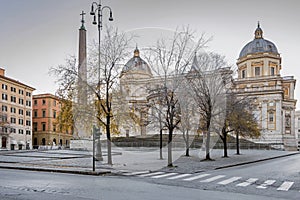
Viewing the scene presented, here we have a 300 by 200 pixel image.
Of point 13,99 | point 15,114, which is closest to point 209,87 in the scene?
point 13,99

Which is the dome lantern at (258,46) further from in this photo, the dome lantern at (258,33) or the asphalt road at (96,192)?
the asphalt road at (96,192)

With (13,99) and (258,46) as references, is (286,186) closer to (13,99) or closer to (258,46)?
(13,99)

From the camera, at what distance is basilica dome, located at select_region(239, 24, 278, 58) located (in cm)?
9319

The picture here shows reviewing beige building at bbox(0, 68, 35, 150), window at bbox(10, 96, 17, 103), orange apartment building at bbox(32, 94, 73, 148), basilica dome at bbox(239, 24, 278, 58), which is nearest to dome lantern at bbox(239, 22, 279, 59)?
basilica dome at bbox(239, 24, 278, 58)

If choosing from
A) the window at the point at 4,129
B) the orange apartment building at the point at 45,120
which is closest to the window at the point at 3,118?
the window at the point at 4,129

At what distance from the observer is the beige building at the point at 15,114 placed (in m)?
84.1

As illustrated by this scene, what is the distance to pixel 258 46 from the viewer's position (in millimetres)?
93812

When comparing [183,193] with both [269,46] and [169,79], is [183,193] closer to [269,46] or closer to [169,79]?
[169,79]

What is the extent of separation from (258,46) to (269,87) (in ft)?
44.8

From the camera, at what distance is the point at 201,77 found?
32.7 meters

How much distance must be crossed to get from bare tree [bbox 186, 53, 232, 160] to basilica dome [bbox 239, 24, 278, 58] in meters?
60.4

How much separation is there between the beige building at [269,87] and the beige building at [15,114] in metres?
52.1

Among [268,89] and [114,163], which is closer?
[114,163]

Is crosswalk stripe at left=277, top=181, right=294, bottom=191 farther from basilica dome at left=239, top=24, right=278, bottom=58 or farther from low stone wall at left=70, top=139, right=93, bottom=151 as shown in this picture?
basilica dome at left=239, top=24, right=278, bottom=58
